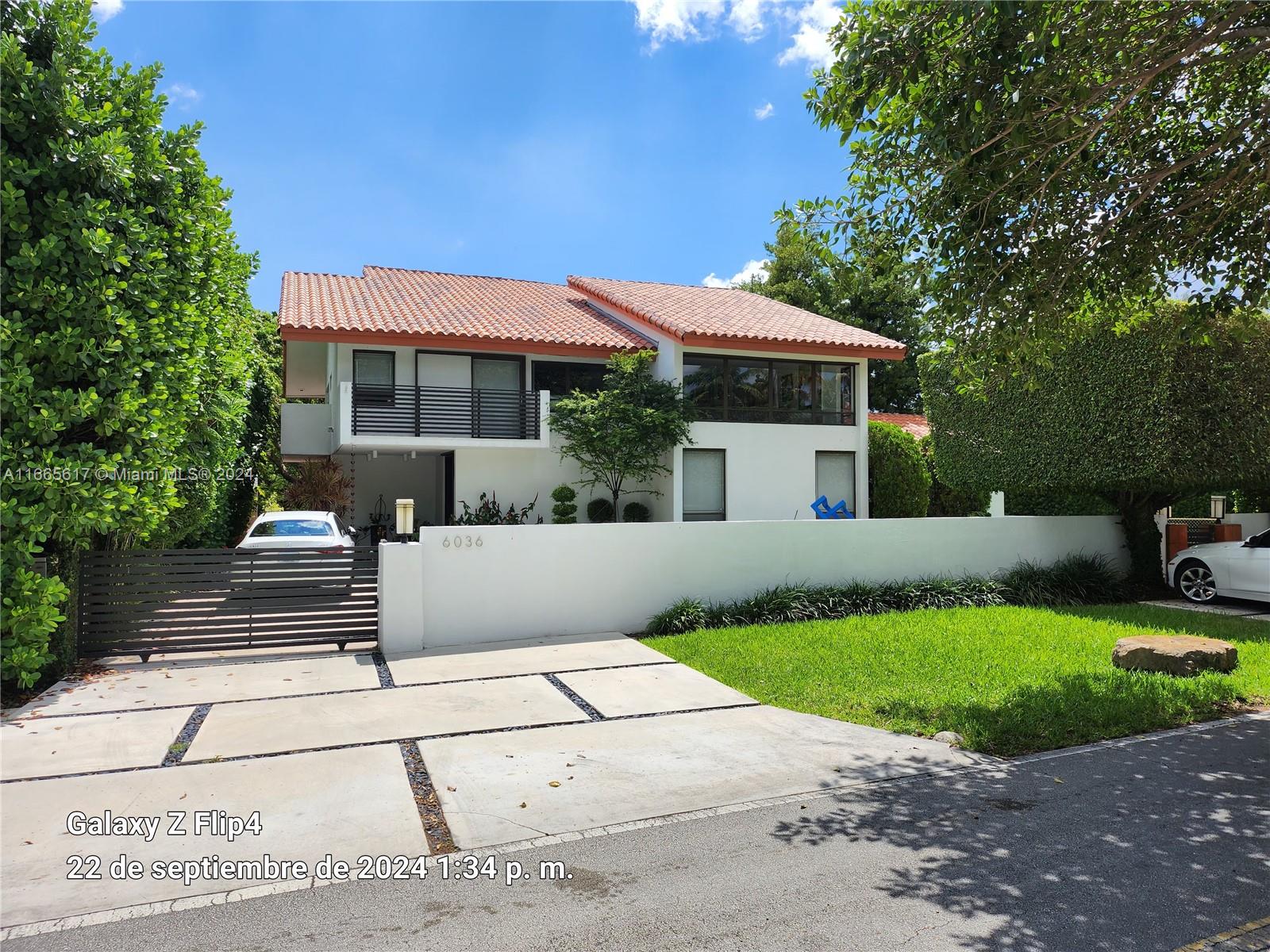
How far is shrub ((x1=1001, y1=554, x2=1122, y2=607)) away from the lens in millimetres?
13180

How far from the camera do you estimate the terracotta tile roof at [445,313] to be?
55.2ft

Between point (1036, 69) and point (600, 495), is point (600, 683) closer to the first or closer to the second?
point (1036, 69)

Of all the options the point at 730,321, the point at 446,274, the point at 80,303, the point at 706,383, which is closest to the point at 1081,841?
the point at 80,303

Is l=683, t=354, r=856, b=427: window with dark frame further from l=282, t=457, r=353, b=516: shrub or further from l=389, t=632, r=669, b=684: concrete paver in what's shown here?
l=282, t=457, r=353, b=516: shrub

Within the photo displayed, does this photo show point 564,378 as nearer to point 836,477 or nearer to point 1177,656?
point 836,477

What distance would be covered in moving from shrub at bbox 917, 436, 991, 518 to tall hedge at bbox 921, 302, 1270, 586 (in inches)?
275

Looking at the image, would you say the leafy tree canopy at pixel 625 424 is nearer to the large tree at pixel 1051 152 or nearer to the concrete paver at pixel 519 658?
the concrete paver at pixel 519 658

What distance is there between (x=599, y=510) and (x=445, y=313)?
5.93 metres

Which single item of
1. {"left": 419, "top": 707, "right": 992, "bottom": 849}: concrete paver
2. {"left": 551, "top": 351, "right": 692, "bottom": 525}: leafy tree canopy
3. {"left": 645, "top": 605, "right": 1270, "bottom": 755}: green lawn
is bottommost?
{"left": 419, "top": 707, "right": 992, "bottom": 849}: concrete paver

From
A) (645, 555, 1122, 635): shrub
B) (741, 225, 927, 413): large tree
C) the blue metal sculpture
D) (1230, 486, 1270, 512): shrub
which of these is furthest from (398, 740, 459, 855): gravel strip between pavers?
(741, 225, 927, 413): large tree

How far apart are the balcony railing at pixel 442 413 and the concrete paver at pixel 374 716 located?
9904mm

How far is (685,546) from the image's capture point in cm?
1158

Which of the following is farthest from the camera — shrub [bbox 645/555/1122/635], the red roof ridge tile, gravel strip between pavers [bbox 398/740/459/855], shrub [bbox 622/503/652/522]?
the red roof ridge tile

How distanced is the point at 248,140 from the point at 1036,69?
888cm
